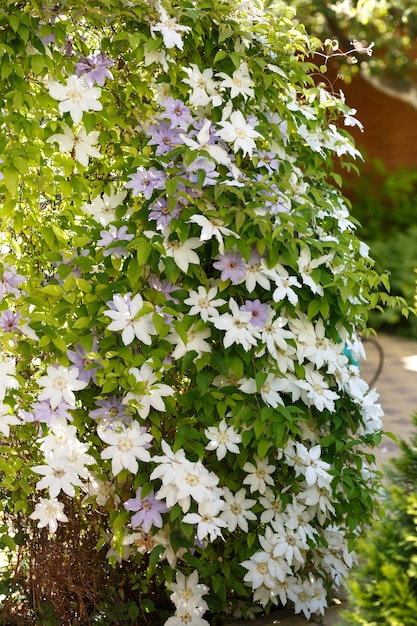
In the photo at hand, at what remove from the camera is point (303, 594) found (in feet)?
10.9

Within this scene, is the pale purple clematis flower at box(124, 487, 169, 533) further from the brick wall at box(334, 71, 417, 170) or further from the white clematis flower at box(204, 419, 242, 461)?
the brick wall at box(334, 71, 417, 170)

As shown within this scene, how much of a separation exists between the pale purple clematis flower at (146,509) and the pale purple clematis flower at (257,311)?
624mm

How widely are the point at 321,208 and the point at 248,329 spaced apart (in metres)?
0.64

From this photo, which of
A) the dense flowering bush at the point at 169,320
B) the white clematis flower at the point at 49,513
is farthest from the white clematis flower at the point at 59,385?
the white clematis flower at the point at 49,513

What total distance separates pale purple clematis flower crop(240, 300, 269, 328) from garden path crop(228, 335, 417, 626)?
1.17 m

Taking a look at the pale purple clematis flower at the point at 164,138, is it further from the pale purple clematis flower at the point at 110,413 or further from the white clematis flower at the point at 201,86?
the pale purple clematis flower at the point at 110,413

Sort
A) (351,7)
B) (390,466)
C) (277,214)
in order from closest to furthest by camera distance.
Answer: (390,466)
(277,214)
(351,7)

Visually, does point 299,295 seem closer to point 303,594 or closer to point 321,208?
point 321,208

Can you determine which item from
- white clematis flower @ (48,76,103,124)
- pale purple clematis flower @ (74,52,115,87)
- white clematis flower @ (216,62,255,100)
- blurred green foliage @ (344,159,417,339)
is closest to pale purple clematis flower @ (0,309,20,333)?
white clematis flower @ (48,76,103,124)

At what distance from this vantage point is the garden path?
6078 mm

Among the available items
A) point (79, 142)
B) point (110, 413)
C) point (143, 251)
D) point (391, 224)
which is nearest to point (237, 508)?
point (110, 413)

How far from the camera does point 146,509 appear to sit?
2955 millimetres

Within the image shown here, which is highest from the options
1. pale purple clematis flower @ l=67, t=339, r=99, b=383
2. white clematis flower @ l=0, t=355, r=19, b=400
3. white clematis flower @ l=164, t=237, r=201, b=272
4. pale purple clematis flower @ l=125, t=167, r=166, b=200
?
pale purple clematis flower @ l=125, t=167, r=166, b=200

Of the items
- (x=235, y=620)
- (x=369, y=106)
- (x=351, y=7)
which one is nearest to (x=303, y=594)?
(x=235, y=620)
